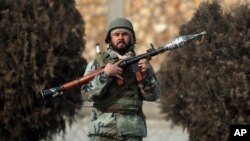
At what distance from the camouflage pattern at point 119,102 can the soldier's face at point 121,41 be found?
0.05 m

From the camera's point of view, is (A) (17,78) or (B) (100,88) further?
(A) (17,78)

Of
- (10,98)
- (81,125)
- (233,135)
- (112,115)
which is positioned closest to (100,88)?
(112,115)

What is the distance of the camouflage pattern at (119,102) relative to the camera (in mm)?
4824

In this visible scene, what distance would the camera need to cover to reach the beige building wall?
11203 millimetres

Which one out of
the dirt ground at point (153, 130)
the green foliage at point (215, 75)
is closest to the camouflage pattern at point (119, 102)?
the green foliage at point (215, 75)

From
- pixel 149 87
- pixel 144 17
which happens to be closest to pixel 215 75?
pixel 149 87

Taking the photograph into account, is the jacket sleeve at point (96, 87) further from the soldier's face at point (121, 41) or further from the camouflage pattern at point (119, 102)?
the soldier's face at point (121, 41)

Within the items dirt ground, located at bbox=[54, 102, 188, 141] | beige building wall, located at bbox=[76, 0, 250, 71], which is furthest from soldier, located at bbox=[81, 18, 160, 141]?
beige building wall, located at bbox=[76, 0, 250, 71]

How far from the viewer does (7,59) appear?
704 cm

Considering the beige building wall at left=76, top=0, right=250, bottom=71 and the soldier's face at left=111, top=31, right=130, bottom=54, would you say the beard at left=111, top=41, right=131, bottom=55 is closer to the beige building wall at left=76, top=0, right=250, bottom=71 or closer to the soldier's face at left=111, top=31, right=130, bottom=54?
the soldier's face at left=111, top=31, right=130, bottom=54

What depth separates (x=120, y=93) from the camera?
4.88 meters

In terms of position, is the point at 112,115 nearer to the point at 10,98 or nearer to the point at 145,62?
the point at 145,62

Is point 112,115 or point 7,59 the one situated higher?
point 7,59

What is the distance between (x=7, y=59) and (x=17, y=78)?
218mm
